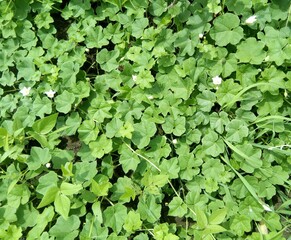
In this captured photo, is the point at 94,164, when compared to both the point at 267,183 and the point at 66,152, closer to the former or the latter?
the point at 66,152

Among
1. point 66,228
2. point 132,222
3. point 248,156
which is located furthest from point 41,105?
point 248,156

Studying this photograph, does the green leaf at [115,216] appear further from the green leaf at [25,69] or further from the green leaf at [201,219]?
the green leaf at [25,69]

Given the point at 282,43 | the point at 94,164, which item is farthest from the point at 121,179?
the point at 282,43

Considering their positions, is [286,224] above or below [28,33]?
below

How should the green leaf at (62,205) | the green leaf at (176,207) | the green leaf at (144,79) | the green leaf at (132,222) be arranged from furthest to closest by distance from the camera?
the green leaf at (144,79) → the green leaf at (176,207) → the green leaf at (132,222) → the green leaf at (62,205)

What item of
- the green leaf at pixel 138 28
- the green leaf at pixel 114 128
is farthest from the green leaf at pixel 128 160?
the green leaf at pixel 138 28

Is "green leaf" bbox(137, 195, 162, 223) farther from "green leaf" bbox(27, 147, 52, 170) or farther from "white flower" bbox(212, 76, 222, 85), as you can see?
"white flower" bbox(212, 76, 222, 85)
